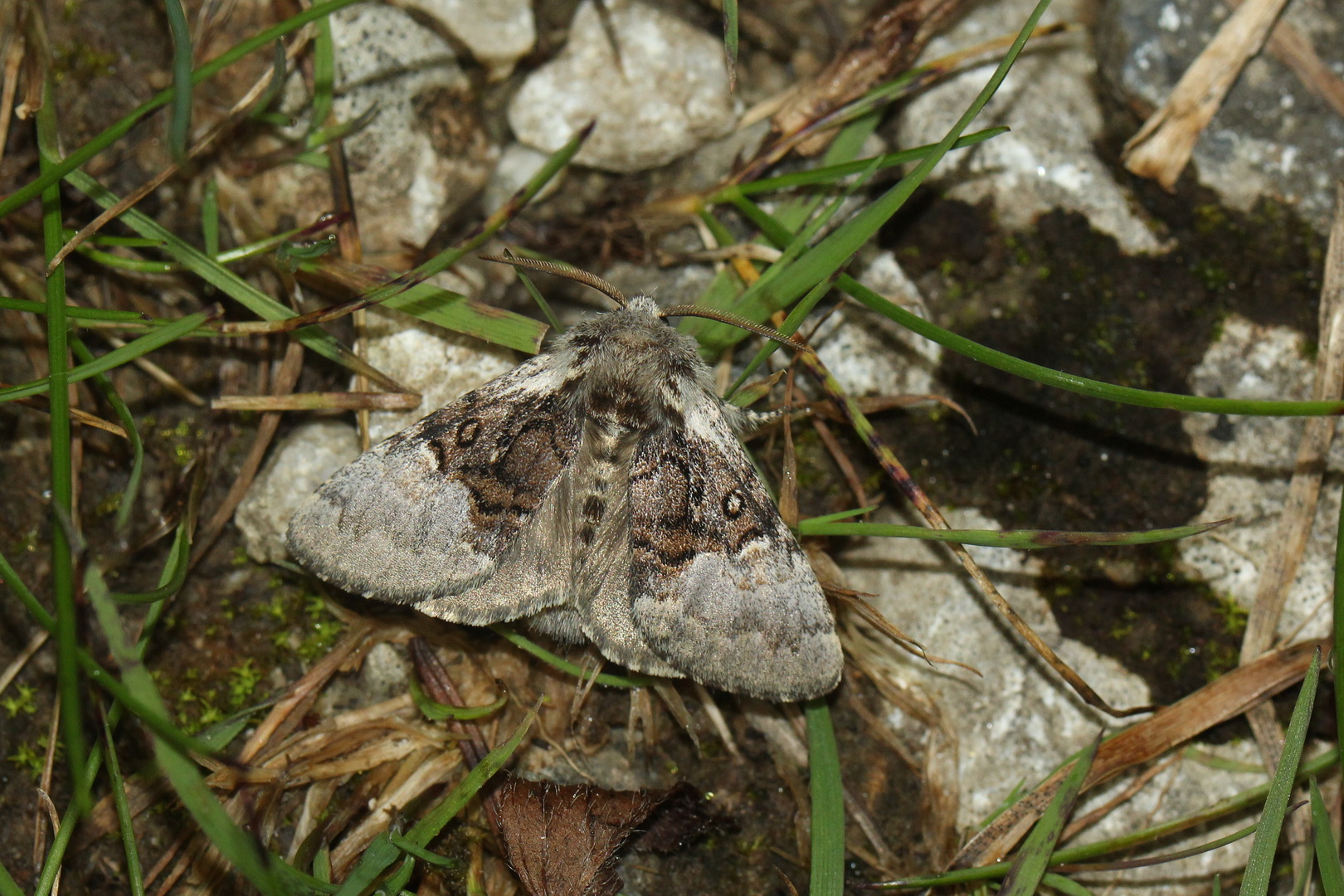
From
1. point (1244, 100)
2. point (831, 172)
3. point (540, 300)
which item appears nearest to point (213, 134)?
point (540, 300)

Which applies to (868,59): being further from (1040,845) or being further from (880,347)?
(1040,845)

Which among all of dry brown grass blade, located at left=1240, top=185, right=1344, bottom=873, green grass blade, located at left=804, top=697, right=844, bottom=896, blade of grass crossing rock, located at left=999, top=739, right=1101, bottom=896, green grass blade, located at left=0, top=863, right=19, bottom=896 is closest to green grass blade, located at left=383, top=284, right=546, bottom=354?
green grass blade, located at left=804, top=697, right=844, bottom=896

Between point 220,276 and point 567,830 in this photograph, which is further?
point 220,276

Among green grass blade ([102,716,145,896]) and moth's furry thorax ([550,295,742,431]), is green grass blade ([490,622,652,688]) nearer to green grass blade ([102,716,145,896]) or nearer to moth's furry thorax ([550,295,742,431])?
moth's furry thorax ([550,295,742,431])

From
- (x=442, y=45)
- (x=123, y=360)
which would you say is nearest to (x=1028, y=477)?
(x=442, y=45)

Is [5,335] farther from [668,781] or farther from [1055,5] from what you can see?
[1055,5]

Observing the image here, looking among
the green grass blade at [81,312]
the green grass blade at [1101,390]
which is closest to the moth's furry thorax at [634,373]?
the green grass blade at [1101,390]
